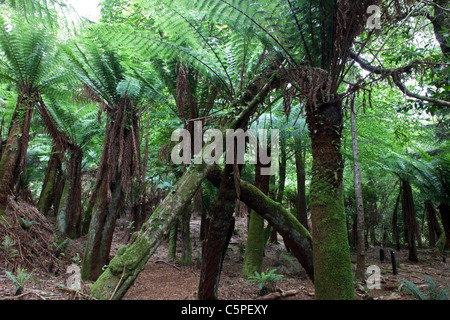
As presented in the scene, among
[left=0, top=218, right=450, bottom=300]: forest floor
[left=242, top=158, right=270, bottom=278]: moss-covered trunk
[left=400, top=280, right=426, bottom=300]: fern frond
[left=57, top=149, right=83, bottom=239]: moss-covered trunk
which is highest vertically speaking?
[left=57, top=149, right=83, bottom=239]: moss-covered trunk

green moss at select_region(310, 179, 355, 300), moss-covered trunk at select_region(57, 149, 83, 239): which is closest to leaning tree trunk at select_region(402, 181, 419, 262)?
green moss at select_region(310, 179, 355, 300)

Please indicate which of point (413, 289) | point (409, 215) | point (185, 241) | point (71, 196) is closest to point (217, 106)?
point (185, 241)

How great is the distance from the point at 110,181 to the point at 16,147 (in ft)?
7.02

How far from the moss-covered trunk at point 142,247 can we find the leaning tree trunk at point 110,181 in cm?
234

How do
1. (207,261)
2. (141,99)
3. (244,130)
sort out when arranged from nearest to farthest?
1. (207,261)
2. (244,130)
3. (141,99)

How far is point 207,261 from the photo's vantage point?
352 centimetres

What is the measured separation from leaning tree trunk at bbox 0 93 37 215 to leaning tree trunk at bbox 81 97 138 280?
5.37 ft

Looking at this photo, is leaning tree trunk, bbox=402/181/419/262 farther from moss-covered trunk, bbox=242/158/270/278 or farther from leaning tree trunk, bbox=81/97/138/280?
leaning tree trunk, bbox=81/97/138/280

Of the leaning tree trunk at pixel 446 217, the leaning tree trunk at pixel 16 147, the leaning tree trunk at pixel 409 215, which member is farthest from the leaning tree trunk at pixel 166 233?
the leaning tree trunk at pixel 446 217

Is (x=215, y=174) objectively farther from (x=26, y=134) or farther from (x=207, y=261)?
(x=26, y=134)

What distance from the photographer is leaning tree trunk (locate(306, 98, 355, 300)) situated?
9.07ft

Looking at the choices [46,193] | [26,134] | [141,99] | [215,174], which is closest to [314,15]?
[215,174]

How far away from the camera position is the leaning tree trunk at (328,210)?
277 cm
